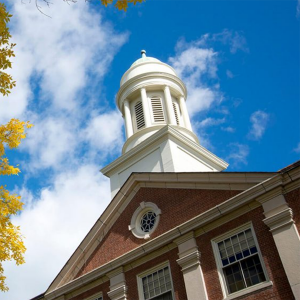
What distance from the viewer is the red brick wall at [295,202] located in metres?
14.0

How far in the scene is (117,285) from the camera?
17.7 m

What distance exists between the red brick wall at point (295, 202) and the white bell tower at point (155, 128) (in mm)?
9109

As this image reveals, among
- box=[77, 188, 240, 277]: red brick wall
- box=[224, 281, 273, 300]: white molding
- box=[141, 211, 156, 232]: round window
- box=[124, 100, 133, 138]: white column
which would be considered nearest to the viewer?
box=[224, 281, 273, 300]: white molding

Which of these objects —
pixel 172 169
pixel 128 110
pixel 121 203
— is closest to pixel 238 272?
pixel 121 203

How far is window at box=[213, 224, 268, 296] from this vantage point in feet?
46.6

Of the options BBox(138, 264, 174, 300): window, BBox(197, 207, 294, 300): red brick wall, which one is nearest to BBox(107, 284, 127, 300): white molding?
BBox(138, 264, 174, 300): window

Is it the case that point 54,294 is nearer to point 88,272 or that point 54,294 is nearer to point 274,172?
point 88,272

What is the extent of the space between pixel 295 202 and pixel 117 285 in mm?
7775

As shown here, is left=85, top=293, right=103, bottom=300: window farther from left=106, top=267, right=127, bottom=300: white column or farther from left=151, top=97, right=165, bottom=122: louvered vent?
left=151, top=97, right=165, bottom=122: louvered vent

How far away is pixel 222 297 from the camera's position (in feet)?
47.7

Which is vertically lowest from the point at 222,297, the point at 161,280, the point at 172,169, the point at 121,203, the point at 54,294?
the point at 222,297

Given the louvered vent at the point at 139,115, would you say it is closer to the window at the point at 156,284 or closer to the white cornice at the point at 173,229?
the white cornice at the point at 173,229

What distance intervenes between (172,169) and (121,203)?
13.7ft

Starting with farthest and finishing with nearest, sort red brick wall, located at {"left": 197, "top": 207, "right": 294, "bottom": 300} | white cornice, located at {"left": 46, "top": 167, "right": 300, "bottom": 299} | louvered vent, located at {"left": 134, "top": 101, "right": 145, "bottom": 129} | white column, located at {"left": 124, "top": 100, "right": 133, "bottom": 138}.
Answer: louvered vent, located at {"left": 134, "top": 101, "right": 145, "bottom": 129} → white column, located at {"left": 124, "top": 100, "right": 133, "bottom": 138} → white cornice, located at {"left": 46, "top": 167, "right": 300, "bottom": 299} → red brick wall, located at {"left": 197, "top": 207, "right": 294, "bottom": 300}
